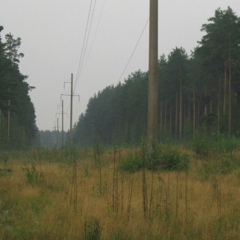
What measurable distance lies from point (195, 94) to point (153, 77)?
45.6 m

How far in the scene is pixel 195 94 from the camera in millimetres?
57250

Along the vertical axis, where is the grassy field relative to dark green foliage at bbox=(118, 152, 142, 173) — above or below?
below

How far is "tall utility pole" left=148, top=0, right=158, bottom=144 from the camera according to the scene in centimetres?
1273

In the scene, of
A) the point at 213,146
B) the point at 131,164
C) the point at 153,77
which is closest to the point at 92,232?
the point at 131,164

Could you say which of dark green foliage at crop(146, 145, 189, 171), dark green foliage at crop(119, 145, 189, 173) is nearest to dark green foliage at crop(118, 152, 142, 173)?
dark green foliage at crop(119, 145, 189, 173)

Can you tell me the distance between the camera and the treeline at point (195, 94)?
38.8 m

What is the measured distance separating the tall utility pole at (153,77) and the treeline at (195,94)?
147 inches

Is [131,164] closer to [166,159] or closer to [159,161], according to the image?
[159,161]

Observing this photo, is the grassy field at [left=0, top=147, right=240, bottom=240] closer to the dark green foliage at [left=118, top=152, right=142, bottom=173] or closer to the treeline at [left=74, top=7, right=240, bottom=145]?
the dark green foliage at [left=118, top=152, right=142, bottom=173]

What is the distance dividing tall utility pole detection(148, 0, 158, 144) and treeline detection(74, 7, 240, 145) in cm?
373

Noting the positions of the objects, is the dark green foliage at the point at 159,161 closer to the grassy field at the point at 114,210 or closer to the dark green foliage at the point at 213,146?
the grassy field at the point at 114,210

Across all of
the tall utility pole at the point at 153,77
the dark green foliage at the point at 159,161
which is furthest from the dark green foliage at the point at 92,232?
the tall utility pole at the point at 153,77

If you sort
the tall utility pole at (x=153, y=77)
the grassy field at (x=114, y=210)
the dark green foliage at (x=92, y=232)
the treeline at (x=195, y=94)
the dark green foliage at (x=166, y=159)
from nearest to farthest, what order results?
the dark green foliage at (x=92, y=232) → the grassy field at (x=114, y=210) → the dark green foliage at (x=166, y=159) → the tall utility pole at (x=153, y=77) → the treeline at (x=195, y=94)

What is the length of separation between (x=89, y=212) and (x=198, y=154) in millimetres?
8348
